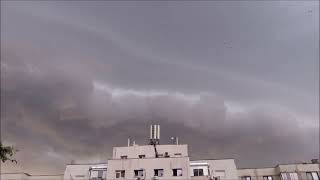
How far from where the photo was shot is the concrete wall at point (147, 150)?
75250 millimetres

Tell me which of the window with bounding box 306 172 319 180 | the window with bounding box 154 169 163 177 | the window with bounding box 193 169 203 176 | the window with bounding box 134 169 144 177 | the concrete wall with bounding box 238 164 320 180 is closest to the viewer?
the window with bounding box 154 169 163 177

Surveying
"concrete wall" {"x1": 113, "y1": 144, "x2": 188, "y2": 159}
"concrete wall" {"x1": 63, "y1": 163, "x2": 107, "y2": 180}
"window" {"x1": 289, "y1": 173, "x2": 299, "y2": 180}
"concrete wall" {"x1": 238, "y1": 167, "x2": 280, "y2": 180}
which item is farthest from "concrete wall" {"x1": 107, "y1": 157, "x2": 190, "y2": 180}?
"window" {"x1": 289, "y1": 173, "x2": 299, "y2": 180}

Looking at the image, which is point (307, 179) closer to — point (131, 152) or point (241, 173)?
point (241, 173)

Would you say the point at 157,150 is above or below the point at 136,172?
above

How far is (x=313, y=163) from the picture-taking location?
79.6 meters

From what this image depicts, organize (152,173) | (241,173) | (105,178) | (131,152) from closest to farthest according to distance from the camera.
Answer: (152,173)
(105,178)
(131,152)
(241,173)

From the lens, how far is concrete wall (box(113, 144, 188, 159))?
247 ft

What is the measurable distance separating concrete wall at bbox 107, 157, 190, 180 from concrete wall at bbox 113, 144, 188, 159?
7.58 meters

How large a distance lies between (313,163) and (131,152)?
43138 millimetres

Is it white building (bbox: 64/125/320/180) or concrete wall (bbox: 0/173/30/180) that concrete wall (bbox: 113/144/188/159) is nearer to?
white building (bbox: 64/125/320/180)

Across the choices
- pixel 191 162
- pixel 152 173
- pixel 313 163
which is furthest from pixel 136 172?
pixel 313 163

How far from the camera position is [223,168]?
248 ft

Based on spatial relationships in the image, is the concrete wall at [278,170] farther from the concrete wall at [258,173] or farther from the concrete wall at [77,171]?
the concrete wall at [77,171]

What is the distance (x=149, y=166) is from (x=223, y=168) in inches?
748
